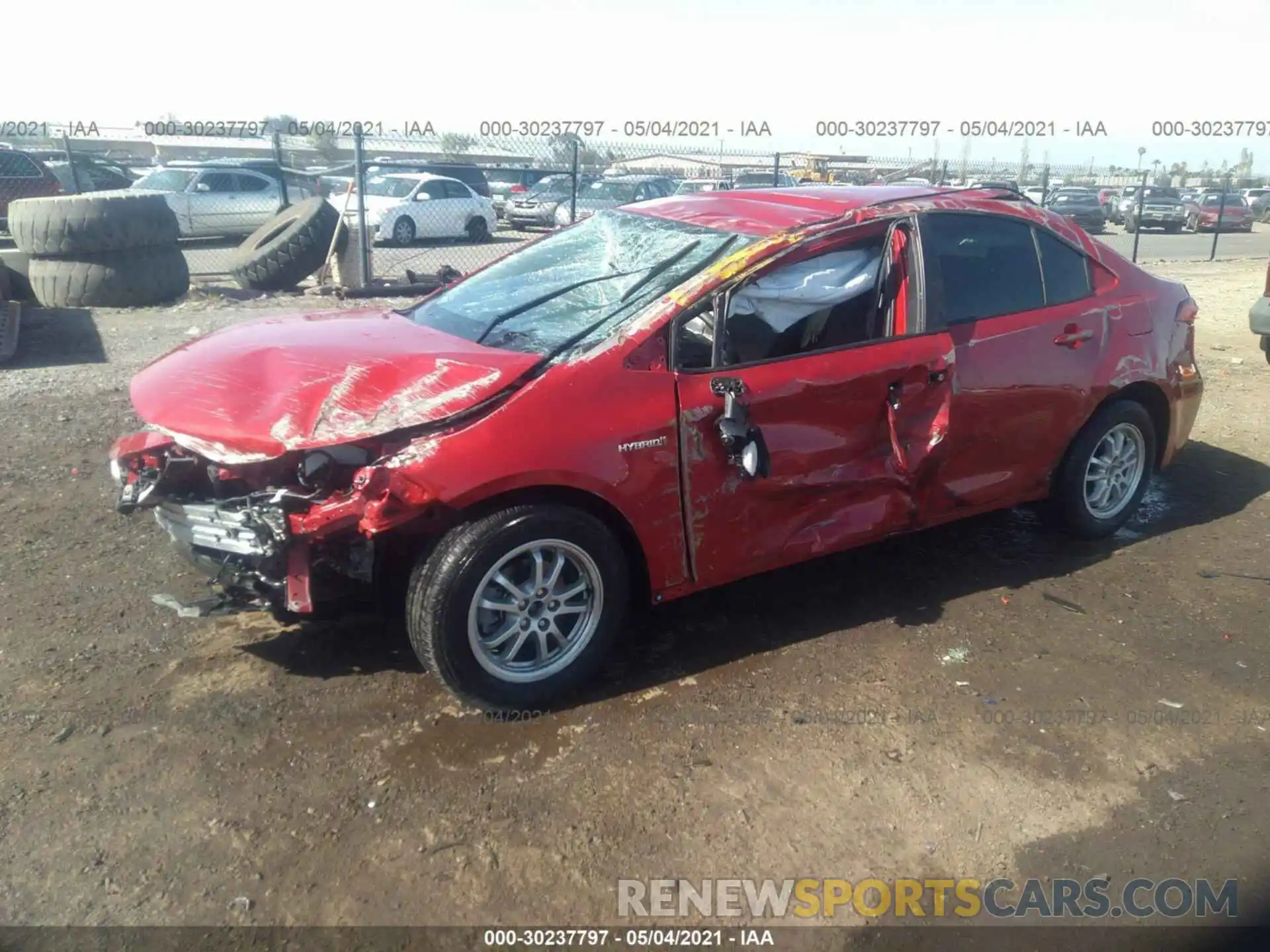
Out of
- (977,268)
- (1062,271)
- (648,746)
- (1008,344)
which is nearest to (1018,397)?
(1008,344)

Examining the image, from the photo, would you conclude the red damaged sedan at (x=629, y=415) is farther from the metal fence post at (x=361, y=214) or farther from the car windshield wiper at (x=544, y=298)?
the metal fence post at (x=361, y=214)

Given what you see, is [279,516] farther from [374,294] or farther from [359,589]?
[374,294]

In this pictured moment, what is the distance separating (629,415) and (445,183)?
19.4m

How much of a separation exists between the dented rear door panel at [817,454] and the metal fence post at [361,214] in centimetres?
874

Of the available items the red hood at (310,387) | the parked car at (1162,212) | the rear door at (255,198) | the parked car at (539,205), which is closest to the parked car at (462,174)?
the parked car at (539,205)

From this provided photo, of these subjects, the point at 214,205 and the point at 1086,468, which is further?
the point at 214,205

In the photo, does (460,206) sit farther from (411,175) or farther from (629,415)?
(629,415)

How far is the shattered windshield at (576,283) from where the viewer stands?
3643 mm

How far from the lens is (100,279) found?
10266mm

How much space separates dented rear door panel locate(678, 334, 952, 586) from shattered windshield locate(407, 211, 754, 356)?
0.48m

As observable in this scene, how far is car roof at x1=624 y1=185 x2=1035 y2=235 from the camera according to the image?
12.9 ft

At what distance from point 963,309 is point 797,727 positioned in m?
1.95

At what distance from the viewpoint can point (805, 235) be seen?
3.76m
